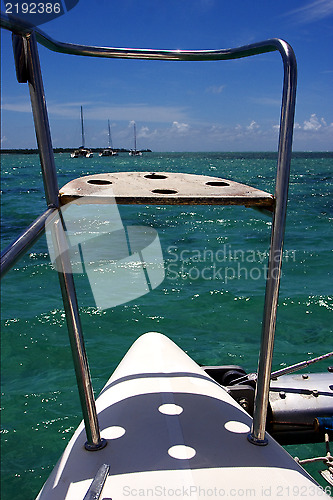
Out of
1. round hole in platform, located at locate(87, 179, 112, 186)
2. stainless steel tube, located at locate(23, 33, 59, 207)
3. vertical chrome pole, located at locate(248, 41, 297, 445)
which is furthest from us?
round hole in platform, located at locate(87, 179, 112, 186)

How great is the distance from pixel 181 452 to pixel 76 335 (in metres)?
0.39

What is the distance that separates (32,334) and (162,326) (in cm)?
134

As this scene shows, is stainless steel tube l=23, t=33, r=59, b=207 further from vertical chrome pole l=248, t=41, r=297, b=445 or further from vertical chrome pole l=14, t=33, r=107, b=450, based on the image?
vertical chrome pole l=248, t=41, r=297, b=445

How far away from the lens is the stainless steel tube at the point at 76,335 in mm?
1001

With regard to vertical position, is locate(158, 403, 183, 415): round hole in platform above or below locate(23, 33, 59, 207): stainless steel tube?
below

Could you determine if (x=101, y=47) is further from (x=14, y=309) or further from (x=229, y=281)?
(x=229, y=281)

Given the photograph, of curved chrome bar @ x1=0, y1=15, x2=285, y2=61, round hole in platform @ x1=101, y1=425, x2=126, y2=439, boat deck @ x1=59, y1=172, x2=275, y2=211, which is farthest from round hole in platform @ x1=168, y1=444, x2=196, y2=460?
curved chrome bar @ x1=0, y1=15, x2=285, y2=61

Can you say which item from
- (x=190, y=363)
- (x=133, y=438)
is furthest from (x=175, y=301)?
(x=133, y=438)

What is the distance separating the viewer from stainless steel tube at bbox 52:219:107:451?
3.28 feet

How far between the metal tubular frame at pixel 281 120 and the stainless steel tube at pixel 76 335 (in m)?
0.02

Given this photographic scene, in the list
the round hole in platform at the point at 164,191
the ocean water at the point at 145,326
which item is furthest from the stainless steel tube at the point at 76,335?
the ocean water at the point at 145,326

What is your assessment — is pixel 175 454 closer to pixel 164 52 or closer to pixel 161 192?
pixel 161 192

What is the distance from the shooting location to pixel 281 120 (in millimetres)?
1015

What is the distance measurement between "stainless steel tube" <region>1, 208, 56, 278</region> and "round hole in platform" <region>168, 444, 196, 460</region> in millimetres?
630
